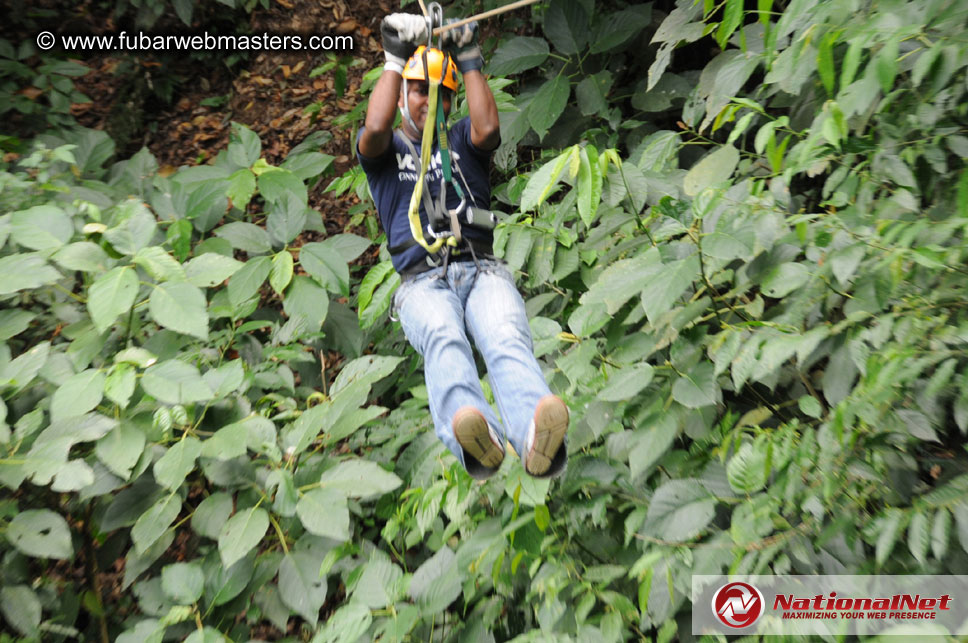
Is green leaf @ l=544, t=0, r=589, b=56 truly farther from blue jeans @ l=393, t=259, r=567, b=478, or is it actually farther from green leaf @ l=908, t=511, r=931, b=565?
green leaf @ l=908, t=511, r=931, b=565

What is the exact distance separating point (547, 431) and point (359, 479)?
112 cm

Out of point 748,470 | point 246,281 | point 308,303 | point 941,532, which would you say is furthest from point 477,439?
point 246,281

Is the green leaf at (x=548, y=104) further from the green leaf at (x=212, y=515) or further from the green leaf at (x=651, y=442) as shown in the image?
the green leaf at (x=212, y=515)

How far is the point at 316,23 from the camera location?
283 inches

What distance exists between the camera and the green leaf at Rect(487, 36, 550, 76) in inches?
146

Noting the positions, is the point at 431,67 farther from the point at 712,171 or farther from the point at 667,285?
the point at 712,171

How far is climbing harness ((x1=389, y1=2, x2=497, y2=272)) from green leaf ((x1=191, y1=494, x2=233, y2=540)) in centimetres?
136

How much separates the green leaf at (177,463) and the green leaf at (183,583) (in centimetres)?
38

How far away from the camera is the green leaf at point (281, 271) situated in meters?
3.37

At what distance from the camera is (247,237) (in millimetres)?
3697

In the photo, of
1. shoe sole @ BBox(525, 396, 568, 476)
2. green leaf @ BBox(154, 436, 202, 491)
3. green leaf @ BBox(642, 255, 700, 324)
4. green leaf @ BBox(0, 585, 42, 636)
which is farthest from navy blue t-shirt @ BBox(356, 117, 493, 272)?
green leaf @ BBox(0, 585, 42, 636)

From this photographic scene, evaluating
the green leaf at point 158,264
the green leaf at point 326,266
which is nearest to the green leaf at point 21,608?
the green leaf at point 158,264

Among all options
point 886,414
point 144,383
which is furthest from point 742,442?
point 144,383

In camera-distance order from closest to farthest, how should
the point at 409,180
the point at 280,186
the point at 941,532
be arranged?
the point at 941,532 < the point at 409,180 < the point at 280,186
